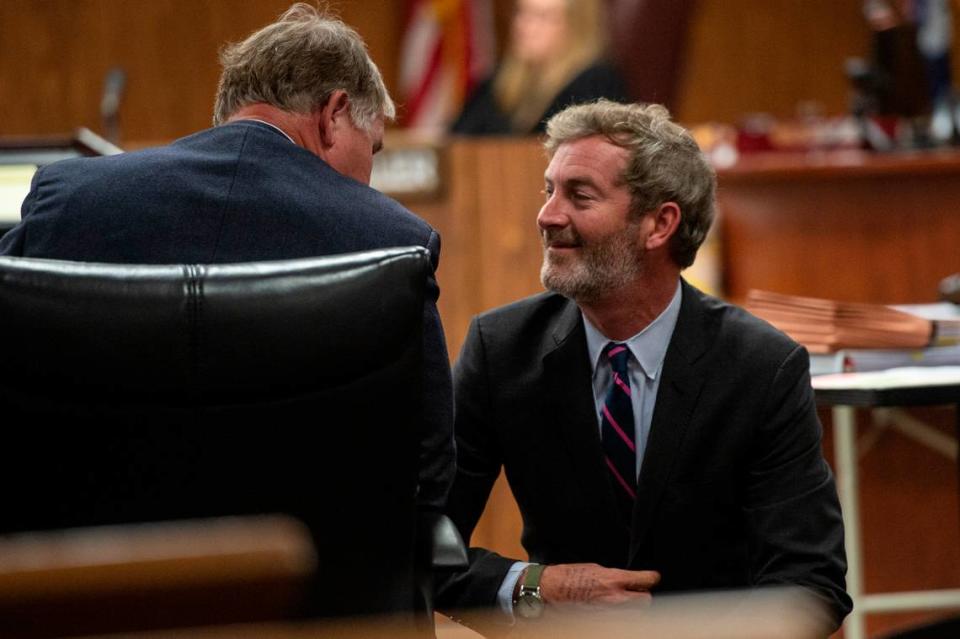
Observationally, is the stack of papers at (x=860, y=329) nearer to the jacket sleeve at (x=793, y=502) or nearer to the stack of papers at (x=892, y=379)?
the stack of papers at (x=892, y=379)

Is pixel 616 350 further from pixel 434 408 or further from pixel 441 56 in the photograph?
pixel 441 56

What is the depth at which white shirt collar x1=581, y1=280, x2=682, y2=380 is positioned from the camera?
2041mm

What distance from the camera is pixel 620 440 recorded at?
200cm

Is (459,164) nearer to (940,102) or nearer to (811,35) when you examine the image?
(940,102)

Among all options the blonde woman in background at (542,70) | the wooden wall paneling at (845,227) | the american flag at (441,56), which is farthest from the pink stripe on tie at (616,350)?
the american flag at (441,56)

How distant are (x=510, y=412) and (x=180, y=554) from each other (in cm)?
134

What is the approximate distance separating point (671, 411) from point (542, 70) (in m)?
3.76

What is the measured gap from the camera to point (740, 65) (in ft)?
26.8

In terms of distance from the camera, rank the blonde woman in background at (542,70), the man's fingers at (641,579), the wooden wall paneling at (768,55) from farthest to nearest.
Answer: the wooden wall paneling at (768,55), the blonde woman in background at (542,70), the man's fingers at (641,579)

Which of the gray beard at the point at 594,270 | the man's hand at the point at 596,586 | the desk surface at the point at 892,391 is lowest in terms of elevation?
the man's hand at the point at 596,586

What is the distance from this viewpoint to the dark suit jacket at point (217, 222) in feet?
5.25

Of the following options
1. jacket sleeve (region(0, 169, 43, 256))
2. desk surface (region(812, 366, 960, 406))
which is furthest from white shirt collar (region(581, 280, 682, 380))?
jacket sleeve (region(0, 169, 43, 256))

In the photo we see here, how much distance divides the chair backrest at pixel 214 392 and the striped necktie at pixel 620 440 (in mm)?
622

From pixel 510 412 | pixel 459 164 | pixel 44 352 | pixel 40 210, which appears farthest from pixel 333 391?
pixel 459 164
